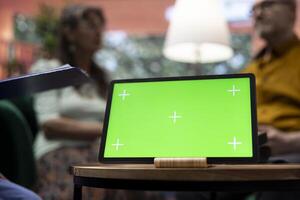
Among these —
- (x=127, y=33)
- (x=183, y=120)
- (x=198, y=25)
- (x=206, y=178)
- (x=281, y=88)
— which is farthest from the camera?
(x=127, y=33)

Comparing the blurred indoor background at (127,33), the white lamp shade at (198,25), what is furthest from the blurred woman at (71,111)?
the blurred indoor background at (127,33)

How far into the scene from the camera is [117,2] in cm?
604

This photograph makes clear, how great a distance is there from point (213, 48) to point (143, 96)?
117 centimetres

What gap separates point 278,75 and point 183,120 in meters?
1.03

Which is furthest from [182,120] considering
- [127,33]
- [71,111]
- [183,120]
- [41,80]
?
[127,33]

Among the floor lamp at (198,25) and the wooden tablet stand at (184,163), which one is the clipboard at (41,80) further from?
the floor lamp at (198,25)

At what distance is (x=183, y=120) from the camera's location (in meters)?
1.05

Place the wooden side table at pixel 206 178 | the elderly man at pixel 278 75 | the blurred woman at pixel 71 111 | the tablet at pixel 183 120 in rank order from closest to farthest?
the wooden side table at pixel 206 178 → the tablet at pixel 183 120 → the elderly man at pixel 278 75 → the blurred woman at pixel 71 111

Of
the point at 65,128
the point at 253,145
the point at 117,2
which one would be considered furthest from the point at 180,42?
the point at 117,2

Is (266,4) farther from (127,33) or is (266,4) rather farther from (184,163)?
(127,33)

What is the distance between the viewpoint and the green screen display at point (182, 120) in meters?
1.00

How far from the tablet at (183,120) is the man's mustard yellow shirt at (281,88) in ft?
2.67

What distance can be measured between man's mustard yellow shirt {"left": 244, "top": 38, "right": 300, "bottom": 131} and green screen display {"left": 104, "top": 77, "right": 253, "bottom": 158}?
820mm

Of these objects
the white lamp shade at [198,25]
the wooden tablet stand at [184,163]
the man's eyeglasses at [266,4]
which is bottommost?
the wooden tablet stand at [184,163]
